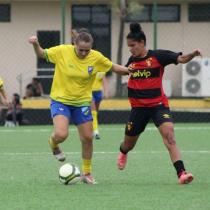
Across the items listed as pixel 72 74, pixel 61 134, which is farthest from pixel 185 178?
pixel 72 74

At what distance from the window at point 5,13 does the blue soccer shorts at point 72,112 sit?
17.3 meters

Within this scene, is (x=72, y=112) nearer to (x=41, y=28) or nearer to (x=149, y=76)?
(x=149, y=76)

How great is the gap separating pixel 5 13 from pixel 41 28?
114 centimetres

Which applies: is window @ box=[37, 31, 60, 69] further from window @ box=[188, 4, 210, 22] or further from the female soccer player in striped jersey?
the female soccer player in striped jersey

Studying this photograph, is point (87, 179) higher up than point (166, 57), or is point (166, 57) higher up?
point (166, 57)

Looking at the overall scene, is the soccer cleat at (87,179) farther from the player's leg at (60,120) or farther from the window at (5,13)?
the window at (5,13)

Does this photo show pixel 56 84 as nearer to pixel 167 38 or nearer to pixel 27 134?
pixel 27 134

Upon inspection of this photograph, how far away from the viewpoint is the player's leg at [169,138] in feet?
34.5

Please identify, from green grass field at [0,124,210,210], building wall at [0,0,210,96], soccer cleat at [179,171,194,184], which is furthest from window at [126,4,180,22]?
soccer cleat at [179,171,194,184]

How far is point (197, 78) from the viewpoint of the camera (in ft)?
91.4

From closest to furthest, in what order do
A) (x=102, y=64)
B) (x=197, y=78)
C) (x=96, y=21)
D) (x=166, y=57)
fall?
(x=166, y=57)
(x=102, y=64)
(x=197, y=78)
(x=96, y=21)

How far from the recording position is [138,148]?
51.5ft

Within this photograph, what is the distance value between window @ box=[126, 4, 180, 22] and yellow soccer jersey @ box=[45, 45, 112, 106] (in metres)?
17.1

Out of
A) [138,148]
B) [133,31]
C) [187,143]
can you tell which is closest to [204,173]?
[133,31]
